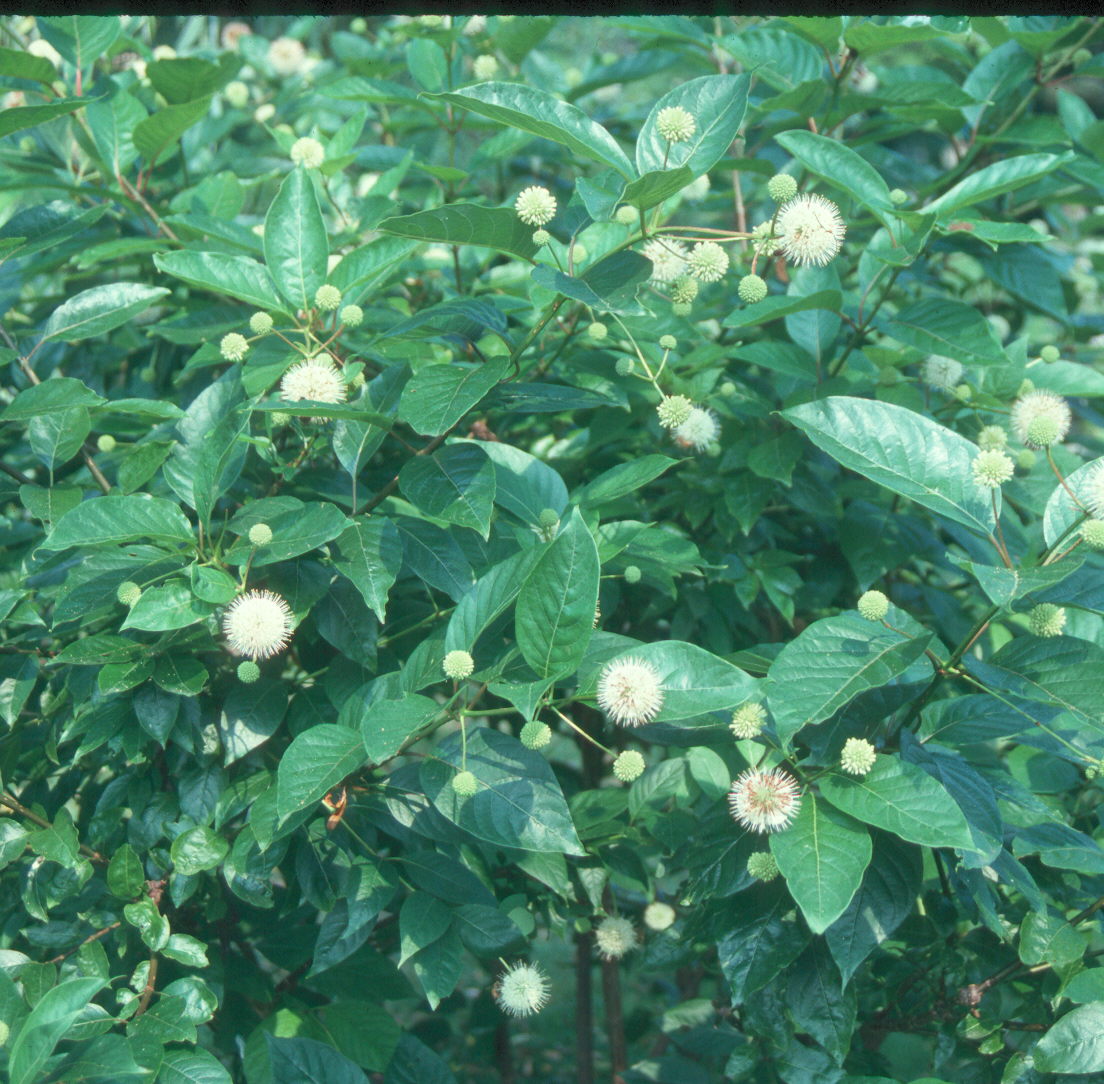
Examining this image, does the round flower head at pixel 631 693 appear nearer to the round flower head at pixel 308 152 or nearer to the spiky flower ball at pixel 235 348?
the spiky flower ball at pixel 235 348

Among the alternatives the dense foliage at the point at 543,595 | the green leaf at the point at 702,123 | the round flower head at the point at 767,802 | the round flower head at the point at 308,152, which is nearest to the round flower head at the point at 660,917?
the dense foliage at the point at 543,595

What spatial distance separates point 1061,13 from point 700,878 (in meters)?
1.49

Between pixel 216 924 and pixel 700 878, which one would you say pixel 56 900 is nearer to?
pixel 216 924

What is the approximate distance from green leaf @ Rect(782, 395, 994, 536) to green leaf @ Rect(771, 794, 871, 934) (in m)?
0.38

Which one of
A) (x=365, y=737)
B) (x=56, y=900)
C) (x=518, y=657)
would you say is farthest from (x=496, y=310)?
(x=56, y=900)

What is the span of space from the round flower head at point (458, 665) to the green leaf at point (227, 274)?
59 centimetres

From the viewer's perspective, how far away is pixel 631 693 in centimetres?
124

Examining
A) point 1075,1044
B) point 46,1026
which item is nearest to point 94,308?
point 46,1026

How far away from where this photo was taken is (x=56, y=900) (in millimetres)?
1553

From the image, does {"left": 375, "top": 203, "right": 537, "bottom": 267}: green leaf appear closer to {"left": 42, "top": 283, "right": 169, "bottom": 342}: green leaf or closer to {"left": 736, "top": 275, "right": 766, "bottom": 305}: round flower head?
{"left": 736, "top": 275, "right": 766, "bottom": 305}: round flower head

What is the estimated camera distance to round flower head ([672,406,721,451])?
180cm

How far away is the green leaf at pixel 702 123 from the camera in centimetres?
132

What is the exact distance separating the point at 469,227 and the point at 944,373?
983mm

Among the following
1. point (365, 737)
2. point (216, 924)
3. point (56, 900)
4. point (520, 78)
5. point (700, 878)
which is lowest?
point (216, 924)
